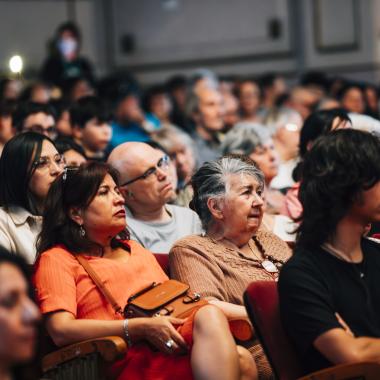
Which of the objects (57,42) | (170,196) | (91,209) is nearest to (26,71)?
(57,42)

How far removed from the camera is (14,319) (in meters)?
2.07

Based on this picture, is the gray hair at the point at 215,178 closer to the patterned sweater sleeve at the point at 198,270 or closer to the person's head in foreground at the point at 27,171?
the patterned sweater sleeve at the point at 198,270

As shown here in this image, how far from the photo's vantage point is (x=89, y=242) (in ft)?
11.9

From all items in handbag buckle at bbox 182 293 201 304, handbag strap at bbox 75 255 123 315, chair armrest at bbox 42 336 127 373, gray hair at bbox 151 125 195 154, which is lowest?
chair armrest at bbox 42 336 127 373

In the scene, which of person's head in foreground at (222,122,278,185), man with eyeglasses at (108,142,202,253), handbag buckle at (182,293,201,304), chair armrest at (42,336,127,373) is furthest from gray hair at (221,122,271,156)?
chair armrest at (42,336,127,373)

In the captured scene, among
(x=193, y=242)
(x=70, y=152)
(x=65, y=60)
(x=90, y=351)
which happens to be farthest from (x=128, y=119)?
(x=90, y=351)

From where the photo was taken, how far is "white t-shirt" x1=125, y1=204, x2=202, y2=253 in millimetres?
Result: 4293

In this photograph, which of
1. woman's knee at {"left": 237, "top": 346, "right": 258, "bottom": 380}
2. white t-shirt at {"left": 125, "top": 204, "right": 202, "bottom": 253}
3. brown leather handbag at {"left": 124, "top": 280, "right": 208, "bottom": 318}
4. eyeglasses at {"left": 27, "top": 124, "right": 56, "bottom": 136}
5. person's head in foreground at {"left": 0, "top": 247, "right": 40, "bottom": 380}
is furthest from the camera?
eyeglasses at {"left": 27, "top": 124, "right": 56, "bottom": 136}

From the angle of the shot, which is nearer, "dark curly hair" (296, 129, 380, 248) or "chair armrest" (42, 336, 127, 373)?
"dark curly hair" (296, 129, 380, 248)

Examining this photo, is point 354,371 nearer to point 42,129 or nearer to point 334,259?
point 334,259

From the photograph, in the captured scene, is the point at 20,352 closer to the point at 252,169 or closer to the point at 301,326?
the point at 301,326

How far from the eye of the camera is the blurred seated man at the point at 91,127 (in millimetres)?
5875

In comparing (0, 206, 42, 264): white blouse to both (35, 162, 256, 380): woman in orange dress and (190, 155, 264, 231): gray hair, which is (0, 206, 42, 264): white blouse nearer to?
(35, 162, 256, 380): woman in orange dress

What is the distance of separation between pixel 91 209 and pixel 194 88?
4.42 metres
